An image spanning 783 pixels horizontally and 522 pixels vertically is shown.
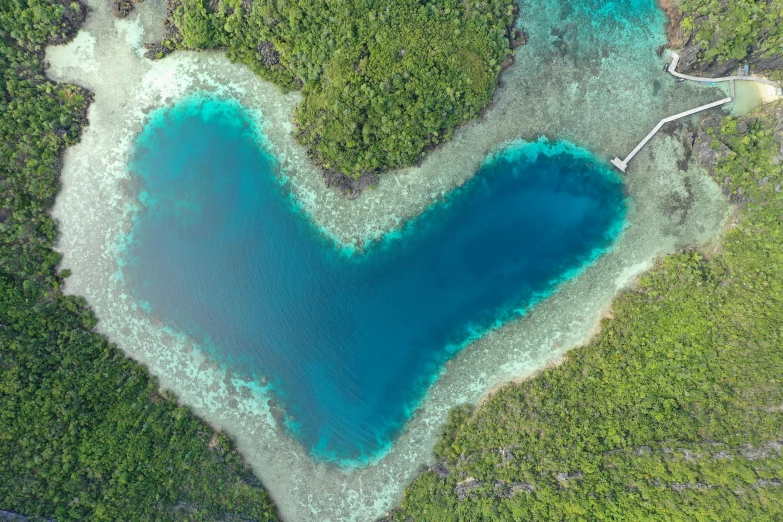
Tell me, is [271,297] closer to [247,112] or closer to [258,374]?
[258,374]

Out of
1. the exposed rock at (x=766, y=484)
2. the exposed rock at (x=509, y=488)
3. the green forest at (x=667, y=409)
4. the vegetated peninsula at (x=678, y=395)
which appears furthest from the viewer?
the exposed rock at (x=509, y=488)

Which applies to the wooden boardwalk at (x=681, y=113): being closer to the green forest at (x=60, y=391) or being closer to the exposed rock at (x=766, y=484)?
the exposed rock at (x=766, y=484)

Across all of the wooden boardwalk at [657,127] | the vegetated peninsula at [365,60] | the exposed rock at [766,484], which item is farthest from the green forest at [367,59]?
the exposed rock at [766,484]

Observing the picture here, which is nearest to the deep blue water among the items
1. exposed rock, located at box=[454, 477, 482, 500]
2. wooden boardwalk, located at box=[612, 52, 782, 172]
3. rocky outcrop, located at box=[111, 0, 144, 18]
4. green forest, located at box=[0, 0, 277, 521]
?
wooden boardwalk, located at box=[612, 52, 782, 172]

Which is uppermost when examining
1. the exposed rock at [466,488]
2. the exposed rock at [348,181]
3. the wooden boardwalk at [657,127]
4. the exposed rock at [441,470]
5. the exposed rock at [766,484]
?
the wooden boardwalk at [657,127]

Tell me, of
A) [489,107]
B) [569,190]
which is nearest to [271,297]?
[489,107]

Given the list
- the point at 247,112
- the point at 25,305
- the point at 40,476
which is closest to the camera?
the point at 40,476

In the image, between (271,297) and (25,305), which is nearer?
(25,305)
